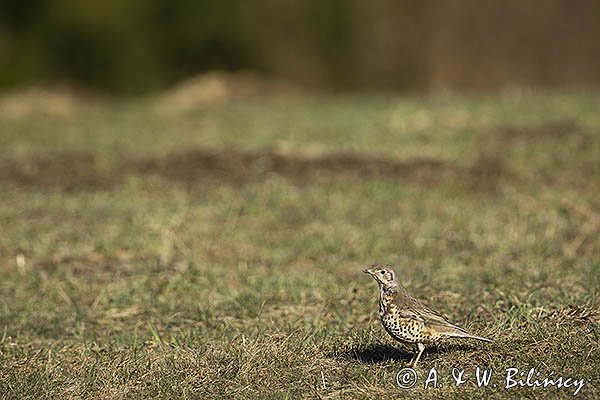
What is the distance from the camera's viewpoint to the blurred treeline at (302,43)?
50.2 ft

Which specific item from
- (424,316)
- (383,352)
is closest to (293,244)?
(383,352)

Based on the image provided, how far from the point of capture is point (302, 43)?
1636 cm

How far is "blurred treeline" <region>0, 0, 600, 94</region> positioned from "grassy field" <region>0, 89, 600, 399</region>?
1652 millimetres

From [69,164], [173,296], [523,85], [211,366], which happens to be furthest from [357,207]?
[523,85]

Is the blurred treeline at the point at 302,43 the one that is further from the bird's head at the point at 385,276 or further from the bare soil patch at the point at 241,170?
the bird's head at the point at 385,276

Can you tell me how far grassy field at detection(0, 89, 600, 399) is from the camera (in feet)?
15.9

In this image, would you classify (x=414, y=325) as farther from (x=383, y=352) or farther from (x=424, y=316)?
(x=383, y=352)

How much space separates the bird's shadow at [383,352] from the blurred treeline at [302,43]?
35.6ft

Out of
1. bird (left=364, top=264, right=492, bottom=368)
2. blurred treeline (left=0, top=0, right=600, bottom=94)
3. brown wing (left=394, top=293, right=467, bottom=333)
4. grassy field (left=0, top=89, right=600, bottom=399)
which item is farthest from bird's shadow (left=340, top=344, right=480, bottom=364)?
blurred treeline (left=0, top=0, right=600, bottom=94)

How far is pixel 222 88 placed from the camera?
53.9ft

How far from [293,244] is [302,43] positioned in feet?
28.6

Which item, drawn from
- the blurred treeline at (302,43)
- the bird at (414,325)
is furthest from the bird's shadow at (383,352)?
the blurred treeline at (302,43)

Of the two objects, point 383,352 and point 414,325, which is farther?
point 383,352

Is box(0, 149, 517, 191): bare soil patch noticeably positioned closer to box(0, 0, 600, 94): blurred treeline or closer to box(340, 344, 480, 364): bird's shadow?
box(340, 344, 480, 364): bird's shadow
